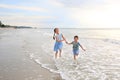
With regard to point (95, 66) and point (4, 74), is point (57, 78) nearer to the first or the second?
point (4, 74)

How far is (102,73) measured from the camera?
8016 mm

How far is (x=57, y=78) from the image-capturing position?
7.18 m

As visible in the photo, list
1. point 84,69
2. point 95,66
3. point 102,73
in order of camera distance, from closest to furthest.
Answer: point 102,73, point 84,69, point 95,66

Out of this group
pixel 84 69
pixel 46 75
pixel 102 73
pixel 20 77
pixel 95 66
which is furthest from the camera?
pixel 95 66

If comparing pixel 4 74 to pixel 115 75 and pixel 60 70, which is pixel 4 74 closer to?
pixel 60 70

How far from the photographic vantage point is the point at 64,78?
23.7ft

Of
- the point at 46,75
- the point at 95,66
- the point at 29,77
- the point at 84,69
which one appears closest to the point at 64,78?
the point at 46,75

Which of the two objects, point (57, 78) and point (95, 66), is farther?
point (95, 66)

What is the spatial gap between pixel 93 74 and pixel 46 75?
1.81m

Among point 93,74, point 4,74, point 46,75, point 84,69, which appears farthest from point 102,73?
point 4,74

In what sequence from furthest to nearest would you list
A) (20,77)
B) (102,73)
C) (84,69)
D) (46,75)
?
(84,69)
(102,73)
(46,75)
(20,77)

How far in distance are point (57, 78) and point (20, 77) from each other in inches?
50.1

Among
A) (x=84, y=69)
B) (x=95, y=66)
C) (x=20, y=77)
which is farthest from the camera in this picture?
(x=95, y=66)

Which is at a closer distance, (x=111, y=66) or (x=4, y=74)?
(x=4, y=74)
